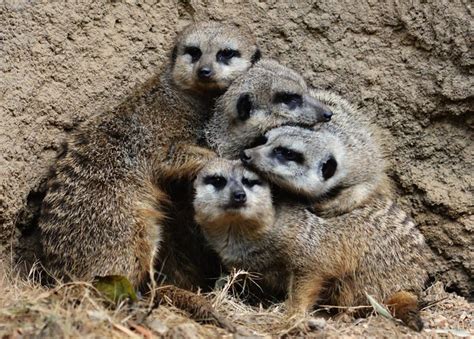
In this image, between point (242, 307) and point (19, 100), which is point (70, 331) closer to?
point (242, 307)

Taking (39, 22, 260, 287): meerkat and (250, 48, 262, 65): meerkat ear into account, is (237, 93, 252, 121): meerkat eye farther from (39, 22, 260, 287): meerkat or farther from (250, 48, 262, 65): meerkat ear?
(250, 48, 262, 65): meerkat ear

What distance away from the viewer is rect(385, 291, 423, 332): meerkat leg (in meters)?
3.98

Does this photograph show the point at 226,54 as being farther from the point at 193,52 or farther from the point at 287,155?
the point at 287,155

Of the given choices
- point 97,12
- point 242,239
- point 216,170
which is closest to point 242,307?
point 242,239

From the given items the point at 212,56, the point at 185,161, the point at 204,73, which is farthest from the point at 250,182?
the point at 212,56

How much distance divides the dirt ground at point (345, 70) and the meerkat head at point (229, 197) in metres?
0.84

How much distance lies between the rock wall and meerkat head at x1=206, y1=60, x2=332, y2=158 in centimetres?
40

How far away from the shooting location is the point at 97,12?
184 inches

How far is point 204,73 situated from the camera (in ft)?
14.7

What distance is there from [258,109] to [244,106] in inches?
3.1

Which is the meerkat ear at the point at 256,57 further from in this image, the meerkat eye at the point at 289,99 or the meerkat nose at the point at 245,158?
the meerkat nose at the point at 245,158

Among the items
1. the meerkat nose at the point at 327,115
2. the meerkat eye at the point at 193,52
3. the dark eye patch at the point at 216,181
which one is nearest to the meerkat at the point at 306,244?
the dark eye patch at the point at 216,181

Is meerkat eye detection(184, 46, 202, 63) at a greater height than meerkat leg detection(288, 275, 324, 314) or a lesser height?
greater

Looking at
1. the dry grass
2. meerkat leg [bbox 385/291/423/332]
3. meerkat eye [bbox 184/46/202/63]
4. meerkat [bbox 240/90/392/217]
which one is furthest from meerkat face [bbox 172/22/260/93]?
meerkat leg [bbox 385/291/423/332]
